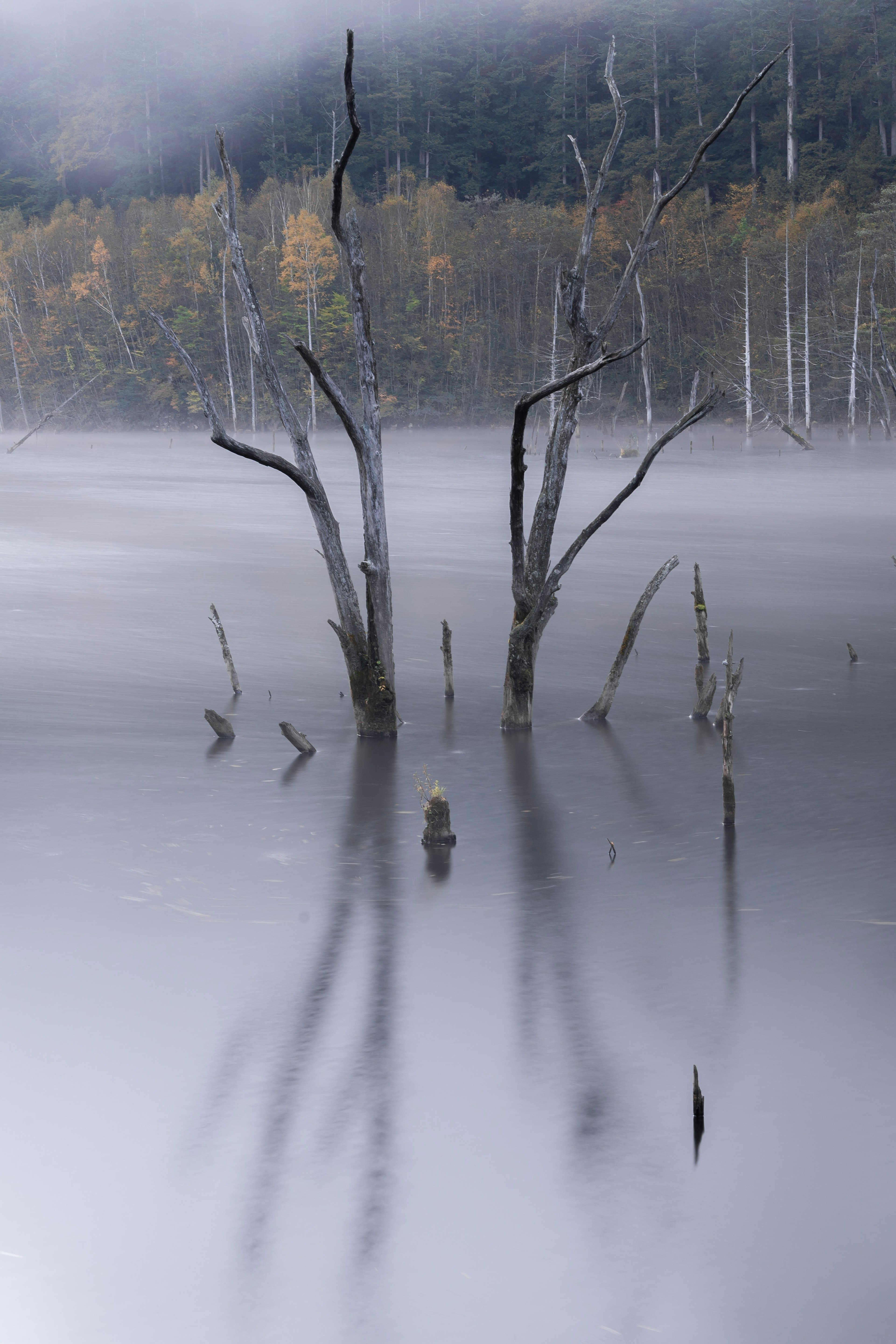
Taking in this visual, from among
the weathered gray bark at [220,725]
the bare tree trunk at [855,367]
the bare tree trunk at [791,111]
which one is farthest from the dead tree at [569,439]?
the bare tree trunk at [791,111]

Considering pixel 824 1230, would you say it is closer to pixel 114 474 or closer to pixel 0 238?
pixel 114 474

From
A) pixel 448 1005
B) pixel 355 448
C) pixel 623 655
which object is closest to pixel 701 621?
pixel 623 655

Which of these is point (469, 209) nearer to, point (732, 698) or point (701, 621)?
point (701, 621)

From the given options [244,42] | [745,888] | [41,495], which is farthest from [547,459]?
[244,42]

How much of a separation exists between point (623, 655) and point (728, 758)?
3.63m

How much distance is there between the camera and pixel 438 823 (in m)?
11.7

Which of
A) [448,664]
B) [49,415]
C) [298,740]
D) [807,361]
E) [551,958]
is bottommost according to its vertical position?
[551,958]

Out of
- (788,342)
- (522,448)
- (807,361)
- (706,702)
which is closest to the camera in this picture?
(522,448)

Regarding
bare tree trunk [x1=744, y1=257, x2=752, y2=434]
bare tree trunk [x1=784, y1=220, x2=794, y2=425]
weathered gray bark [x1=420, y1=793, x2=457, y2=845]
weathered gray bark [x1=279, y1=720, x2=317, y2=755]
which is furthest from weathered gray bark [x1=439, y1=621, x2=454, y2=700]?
bare tree trunk [x1=784, y1=220, x2=794, y2=425]

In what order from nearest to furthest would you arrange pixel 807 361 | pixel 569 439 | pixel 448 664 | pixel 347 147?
pixel 347 147
pixel 569 439
pixel 448 664
pixel 807 361

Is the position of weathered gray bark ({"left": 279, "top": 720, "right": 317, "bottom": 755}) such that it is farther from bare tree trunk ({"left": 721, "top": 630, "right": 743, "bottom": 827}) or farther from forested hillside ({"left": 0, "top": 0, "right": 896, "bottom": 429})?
forested hillside ({"left": 0, "top": 0, "right": 896, "bottom": 429})

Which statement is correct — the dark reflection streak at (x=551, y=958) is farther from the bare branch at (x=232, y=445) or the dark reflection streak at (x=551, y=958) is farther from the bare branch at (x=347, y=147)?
the bare branch at (x=347, y=147)

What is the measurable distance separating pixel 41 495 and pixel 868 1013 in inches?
1825

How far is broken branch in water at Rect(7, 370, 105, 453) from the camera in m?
57.8
